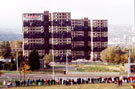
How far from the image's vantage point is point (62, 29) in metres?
73.9

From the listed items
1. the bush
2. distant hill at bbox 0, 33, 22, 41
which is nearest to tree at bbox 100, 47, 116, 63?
the bush

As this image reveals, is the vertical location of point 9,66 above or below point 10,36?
below

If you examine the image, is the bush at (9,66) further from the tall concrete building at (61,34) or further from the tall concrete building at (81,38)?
the tall concrete building at (81,38)

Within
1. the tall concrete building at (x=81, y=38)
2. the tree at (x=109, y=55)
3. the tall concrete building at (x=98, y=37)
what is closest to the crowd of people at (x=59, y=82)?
the tree at (x=109, y=55)

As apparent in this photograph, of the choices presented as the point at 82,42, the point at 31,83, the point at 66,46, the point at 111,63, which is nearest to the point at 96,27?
the point at 82,42

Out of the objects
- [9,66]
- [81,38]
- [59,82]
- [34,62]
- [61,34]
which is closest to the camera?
[59,82]

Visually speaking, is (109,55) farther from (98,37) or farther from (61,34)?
(98,37)

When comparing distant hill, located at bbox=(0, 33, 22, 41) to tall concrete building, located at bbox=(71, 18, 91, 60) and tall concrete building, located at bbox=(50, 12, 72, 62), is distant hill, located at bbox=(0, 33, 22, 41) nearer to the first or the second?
tall concrete building, located at bbox=(71, 18, 91, 60)

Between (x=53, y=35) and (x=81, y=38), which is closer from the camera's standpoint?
(x=53, y=35)

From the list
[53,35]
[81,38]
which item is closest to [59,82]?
[53,35]

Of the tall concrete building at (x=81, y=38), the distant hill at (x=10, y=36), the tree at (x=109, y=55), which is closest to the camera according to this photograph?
the tree at (x=109, y=55)

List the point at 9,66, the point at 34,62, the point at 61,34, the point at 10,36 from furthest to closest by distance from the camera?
the point at 10,36 → the point at 61,34 → the point at 34,62 → the point at 9,66

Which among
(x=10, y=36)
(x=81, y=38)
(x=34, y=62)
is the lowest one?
(x=34, y=62)

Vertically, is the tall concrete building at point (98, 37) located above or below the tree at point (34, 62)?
above
